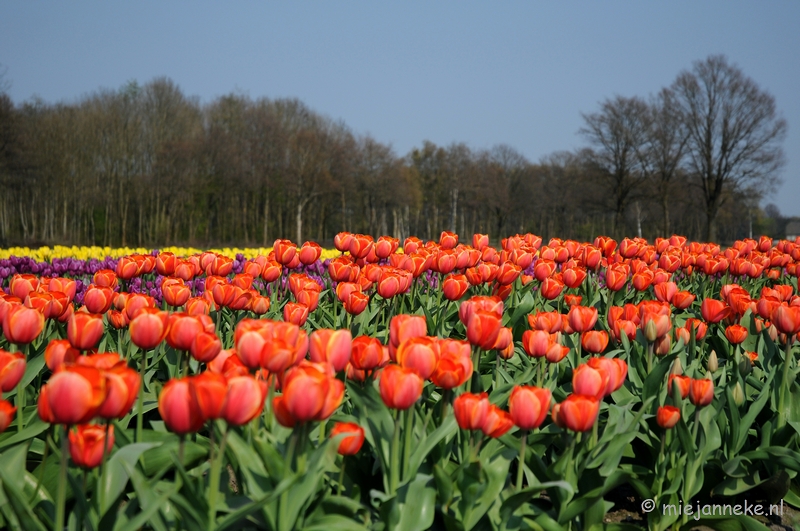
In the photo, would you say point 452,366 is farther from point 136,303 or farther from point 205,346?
point 136,303

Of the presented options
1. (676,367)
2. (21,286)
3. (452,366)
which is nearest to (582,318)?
(676,367)

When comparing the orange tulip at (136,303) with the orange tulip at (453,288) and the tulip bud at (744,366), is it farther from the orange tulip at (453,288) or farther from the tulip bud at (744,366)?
the tulip bud at (744,366)

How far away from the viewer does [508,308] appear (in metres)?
3.96

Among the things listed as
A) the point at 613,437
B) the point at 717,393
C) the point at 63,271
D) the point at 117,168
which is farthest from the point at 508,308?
the point at 117,168

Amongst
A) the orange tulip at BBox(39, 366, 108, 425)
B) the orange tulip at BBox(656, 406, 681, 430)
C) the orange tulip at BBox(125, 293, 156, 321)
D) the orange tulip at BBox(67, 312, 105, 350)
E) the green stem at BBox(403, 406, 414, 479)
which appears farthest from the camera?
the orange tulip at BBox(125, 293, 156, 321)

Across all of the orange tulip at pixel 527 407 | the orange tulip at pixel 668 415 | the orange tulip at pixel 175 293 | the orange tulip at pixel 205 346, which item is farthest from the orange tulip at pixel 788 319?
the orange tulip at pixel 175 293

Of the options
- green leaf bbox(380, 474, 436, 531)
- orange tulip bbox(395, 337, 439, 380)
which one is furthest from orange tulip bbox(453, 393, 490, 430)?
green leaf bbox(380, 474, 436, 531)

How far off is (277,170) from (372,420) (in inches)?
1677

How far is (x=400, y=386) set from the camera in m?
1.67

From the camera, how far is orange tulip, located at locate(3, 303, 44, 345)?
206cm

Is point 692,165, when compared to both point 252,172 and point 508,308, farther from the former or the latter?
point 508,308

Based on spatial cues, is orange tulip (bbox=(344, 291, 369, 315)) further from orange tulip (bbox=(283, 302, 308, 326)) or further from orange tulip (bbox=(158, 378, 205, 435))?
orange tulip (bbox=(158, 378, 205, 435))

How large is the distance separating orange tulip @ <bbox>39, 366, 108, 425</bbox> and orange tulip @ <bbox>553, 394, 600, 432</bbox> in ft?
3.86

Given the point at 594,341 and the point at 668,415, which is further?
the point at 594,341
